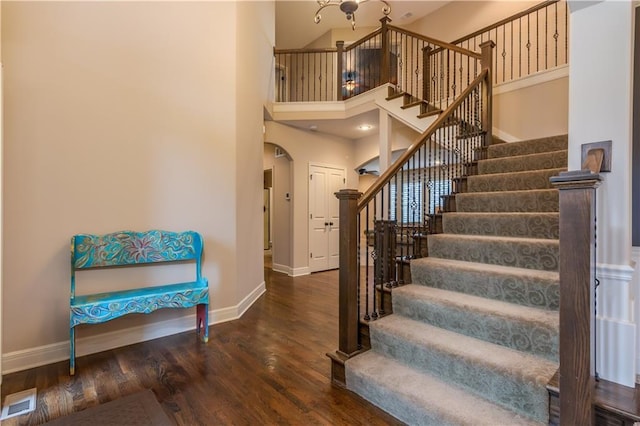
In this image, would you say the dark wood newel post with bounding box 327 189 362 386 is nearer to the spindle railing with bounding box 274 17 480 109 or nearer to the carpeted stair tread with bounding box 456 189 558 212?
the carpeted stair tread with bounding box 456 189 558 212

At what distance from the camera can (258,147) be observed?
4.22 m

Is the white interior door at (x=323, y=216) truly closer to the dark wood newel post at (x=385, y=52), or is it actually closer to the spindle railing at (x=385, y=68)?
the spindle railing at (x=385, y=68)

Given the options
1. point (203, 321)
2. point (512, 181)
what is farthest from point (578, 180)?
point (203, 321)

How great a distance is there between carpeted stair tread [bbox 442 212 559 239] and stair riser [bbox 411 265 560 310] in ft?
2.04

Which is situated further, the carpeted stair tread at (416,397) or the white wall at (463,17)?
the white wall at (463,17)

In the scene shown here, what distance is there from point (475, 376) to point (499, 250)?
1.04 meters

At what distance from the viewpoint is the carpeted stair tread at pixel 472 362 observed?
58.9 inches

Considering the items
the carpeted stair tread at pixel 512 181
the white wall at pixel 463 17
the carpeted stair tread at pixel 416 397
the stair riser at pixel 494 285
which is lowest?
the carpeted stair tread at pixel 416 397

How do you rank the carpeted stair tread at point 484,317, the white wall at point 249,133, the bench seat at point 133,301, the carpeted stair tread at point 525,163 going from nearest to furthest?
the carpeted stair tread at point 484,317, the bench seat at point 133,301, the carpeted stair tread at point 525,163, the white wall at point 249,133

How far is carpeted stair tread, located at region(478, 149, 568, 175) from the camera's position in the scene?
293 centimetres

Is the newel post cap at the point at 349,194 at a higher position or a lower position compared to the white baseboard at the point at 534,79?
lower

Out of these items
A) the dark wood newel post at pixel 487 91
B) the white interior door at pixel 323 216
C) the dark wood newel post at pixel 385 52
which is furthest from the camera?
the white interior door at pixel 323 216

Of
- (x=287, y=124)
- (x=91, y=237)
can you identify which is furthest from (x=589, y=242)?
(x=287, y=124)

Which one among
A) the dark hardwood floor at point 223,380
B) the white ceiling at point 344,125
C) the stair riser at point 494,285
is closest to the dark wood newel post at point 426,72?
the white ceiling at point 344,125
